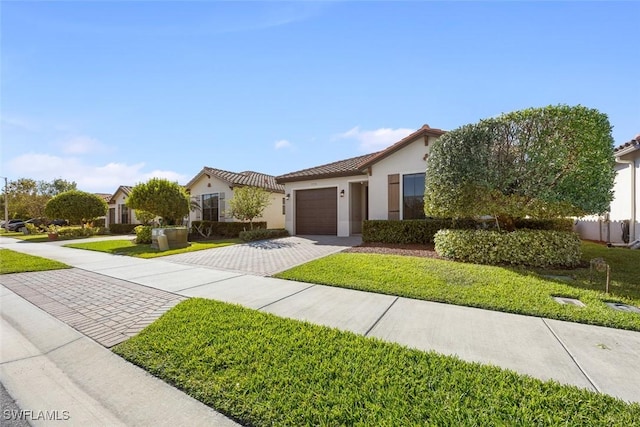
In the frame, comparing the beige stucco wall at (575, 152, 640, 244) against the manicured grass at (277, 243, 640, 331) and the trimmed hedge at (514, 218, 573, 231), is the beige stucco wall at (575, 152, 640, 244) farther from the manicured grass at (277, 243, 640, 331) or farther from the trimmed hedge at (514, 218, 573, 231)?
the manicured grass at (277, 243, 640, 331)

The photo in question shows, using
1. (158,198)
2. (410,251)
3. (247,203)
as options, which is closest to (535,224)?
(410,251)

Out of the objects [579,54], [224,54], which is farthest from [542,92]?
[224,54]

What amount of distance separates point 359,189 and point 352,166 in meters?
1.75

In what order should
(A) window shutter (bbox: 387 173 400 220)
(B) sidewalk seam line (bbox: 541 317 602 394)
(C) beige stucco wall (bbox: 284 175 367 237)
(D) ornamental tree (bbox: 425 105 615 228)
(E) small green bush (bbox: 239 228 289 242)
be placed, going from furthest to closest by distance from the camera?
(C) beige stucco wall (bbox: 284 175 367 237) → (E) small green bush (bbox: 239 228 289 242) → (A) window shutter (bbox: 387 173 400 220) → (D) ornamental tree (bbox: 425 105 615 228) → (B) sidewalk seam line (bbox: 541 317 602 394)

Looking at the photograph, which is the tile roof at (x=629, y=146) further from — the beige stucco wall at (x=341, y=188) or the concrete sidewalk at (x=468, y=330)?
the concrete sidewalk at (x=468, y=330)

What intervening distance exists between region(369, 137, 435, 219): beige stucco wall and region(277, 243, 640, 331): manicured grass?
5.89 meters

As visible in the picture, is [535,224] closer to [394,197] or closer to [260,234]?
[394,197]

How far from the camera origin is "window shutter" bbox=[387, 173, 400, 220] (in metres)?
13.4

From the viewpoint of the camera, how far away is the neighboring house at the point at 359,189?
13.0 meters

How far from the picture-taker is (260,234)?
1559 cm

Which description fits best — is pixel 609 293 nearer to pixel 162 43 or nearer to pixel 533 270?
pixel 533 270

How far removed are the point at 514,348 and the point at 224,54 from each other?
10.0 metres

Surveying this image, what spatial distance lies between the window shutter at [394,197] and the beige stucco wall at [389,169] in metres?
0.16

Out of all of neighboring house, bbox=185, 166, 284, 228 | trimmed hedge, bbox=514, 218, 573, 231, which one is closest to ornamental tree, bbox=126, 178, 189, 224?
neighboring house, bbox=185, 166, 284, 228
